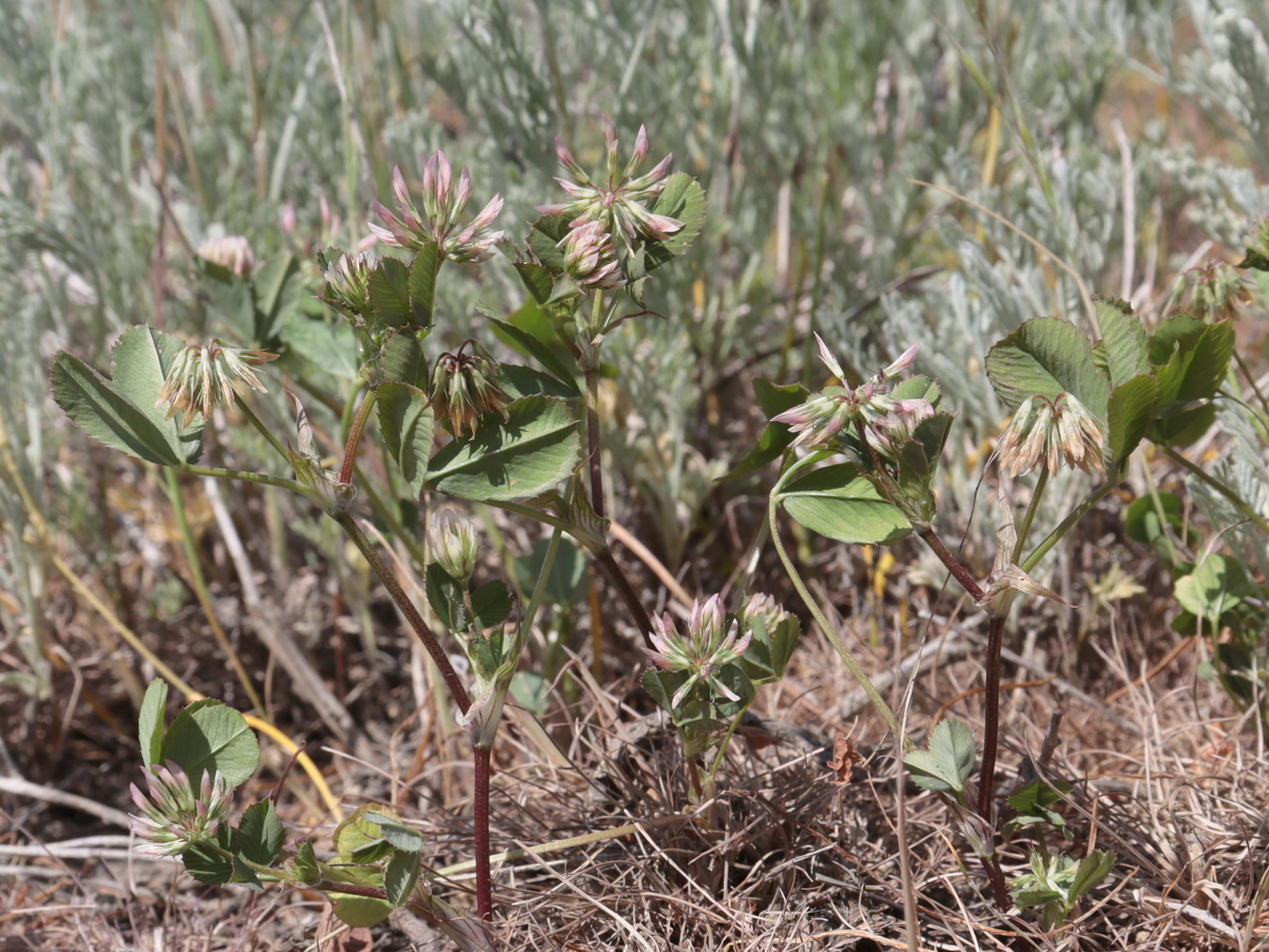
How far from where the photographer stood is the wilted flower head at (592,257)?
1047mm

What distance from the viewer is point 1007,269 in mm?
1849

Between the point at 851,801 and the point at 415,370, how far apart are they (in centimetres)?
84

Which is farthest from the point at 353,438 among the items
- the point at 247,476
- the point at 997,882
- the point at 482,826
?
the point at 997,882

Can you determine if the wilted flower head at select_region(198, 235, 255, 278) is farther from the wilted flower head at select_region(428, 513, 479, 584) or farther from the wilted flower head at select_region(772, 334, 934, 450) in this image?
the wilted flower head at select_region(772, 334, 934, 450)

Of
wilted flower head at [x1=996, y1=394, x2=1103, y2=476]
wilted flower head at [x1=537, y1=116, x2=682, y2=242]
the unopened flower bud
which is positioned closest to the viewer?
wilted flower head at [x1=996, y1=394, x2=1103, y2=476]

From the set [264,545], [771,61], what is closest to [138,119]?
[264,545]

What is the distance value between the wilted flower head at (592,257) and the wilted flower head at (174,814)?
0.64 m

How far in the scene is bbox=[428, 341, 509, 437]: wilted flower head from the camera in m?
1.06

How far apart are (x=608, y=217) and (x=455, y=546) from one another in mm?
384

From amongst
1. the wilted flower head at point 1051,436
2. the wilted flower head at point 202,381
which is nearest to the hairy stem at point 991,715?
the wilted flower head at point 1051,436

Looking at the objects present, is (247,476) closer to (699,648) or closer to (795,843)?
(699,648)

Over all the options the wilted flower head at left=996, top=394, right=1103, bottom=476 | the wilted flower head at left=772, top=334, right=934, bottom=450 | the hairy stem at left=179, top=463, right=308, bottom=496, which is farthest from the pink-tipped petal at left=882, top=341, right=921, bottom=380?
the hairy stem at left=179, top=463, right=308, bottom=496

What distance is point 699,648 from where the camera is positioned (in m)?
1.12

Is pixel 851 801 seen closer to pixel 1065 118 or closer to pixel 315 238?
pixel 315 238
